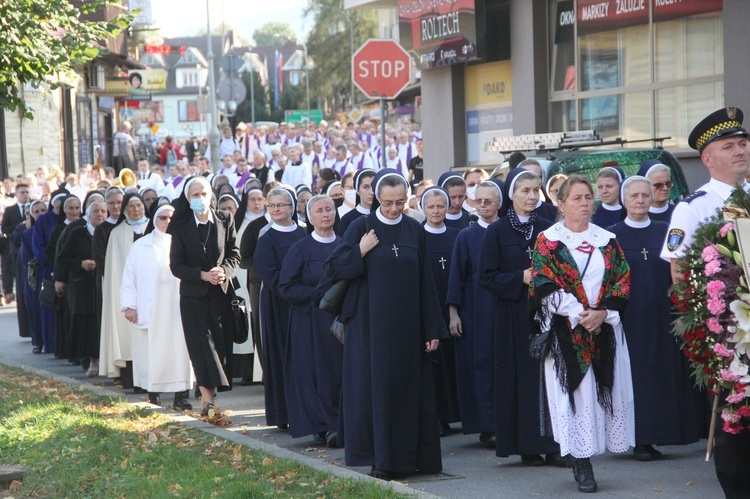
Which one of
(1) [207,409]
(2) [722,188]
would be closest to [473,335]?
(1) [207,409]

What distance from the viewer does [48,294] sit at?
1560 centimetres

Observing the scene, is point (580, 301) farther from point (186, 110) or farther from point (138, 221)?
point (186, 110)

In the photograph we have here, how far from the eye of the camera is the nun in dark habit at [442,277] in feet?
33.5

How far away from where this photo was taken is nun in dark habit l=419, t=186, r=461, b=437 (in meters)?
10.2

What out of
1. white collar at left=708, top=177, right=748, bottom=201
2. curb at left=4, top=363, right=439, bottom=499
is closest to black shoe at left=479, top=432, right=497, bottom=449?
curb at left=4, top=363, right=439, bottom=499

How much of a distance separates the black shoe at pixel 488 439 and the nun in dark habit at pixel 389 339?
1268mm

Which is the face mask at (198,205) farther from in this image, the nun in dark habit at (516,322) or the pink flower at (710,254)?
the pink flower at (710,254)

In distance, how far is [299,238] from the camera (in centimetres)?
1062

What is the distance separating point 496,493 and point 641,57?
12.2 meters

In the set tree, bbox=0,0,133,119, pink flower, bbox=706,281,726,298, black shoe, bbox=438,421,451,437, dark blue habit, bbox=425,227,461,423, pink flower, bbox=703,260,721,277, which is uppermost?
tree, bbox=0,0,133,119

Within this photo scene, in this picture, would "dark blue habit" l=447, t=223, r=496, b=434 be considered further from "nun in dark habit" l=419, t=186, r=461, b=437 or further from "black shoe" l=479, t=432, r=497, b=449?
"nun in dark habit" l=419, t=186, r=461, b=437

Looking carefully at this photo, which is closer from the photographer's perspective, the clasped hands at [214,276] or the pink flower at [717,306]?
the pink flower at [717,306]

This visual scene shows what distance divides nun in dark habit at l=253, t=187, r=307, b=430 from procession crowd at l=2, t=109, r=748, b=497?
0.7 inches

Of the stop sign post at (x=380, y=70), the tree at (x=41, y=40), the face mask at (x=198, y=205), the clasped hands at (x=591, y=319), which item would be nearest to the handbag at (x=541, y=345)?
the clasped hands at (x=591, y=319)
